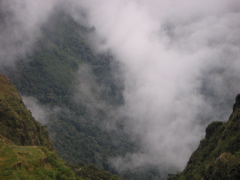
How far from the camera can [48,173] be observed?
33.2 metres

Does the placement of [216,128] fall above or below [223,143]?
above

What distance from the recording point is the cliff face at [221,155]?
1587 inches

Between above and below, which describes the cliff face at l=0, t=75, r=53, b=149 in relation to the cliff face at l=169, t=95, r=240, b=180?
above

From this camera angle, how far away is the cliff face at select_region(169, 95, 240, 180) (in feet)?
132

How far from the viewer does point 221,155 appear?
43.9 meters

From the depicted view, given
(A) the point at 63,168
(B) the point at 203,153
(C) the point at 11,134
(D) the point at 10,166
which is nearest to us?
(D) the point at 10,166

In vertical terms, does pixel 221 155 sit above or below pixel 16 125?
below

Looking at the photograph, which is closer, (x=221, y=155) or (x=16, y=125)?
(x=221, y=155)

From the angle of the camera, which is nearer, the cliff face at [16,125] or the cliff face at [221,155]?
the cliff face at [221,155]

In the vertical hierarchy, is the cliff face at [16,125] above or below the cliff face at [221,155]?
above

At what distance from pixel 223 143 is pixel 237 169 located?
23.3 m

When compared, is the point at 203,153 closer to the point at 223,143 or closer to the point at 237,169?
the point at 223,143

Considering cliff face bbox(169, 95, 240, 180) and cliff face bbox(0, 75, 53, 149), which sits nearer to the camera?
cliff face bbox(169, 95, 240, 180)

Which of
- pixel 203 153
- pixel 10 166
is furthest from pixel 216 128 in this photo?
pixel 10 166
